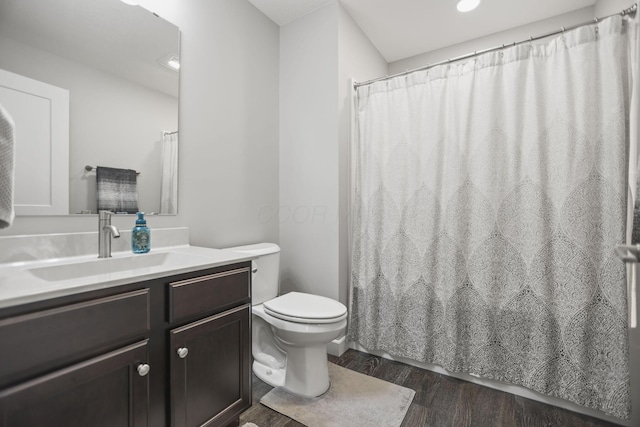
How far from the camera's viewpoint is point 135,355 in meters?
0.94

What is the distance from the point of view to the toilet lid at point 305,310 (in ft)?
4.85

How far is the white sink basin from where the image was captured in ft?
3.42

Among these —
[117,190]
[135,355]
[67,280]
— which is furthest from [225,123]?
[135,355]

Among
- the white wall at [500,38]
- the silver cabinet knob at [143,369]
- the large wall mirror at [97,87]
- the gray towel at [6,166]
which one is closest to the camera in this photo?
the gray towel at [6,166]

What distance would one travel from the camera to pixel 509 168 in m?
1.61

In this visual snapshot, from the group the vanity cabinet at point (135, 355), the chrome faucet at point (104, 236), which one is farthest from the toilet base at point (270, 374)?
the chrome faucet at point (104, 236)

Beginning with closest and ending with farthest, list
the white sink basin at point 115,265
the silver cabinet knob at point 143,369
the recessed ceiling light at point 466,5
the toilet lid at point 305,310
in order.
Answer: the silver cabinet knob at point 143,369
the white sink basin at point 115,265
the toilet lid at point 305,310
the recessed ceiling light at point 466,5

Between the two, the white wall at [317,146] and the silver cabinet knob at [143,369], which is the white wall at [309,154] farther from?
the silver cabinet knob at [143,369]

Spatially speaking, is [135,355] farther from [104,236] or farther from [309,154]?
[309,154]

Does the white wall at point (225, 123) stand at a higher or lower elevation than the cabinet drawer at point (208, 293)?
higher

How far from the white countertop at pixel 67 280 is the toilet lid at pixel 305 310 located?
395 millimetres

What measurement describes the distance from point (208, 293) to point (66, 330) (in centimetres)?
45

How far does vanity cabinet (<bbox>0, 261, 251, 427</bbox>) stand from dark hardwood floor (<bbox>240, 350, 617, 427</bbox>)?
0.32 m

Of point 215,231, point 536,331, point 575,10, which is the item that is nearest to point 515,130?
point 536,331
